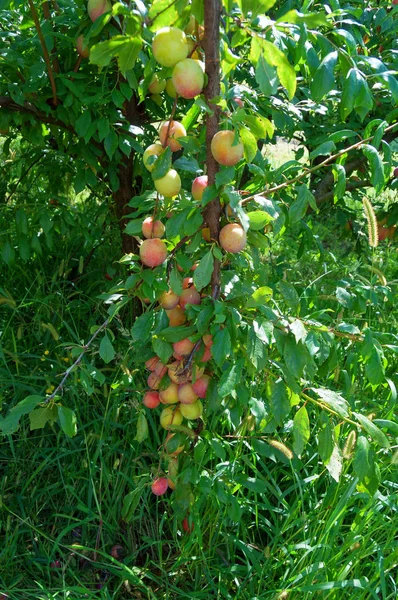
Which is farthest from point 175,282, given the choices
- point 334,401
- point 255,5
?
point 255,5

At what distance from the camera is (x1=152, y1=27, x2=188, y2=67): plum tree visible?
1.05m

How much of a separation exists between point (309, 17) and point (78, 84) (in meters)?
0.86

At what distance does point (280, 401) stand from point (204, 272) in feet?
1.03

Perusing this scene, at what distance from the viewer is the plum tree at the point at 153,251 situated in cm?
124

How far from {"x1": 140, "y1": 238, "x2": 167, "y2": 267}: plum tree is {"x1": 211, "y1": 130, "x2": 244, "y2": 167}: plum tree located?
19cm

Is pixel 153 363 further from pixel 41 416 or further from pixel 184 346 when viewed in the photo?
pixel 41 416

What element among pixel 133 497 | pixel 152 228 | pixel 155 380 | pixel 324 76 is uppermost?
pixel 324 76

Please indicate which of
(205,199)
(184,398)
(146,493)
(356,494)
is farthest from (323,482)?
(205,199)

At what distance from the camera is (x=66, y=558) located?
1.71 meters

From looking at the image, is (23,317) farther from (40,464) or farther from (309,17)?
(309,17)

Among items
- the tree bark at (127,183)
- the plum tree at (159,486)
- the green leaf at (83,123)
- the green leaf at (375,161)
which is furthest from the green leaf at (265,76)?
the tree bark at (127,183)

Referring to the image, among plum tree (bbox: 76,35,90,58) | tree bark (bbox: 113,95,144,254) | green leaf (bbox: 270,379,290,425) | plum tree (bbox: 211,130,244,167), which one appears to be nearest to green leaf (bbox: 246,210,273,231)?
plum tree (bbox: 211,130,244,167)

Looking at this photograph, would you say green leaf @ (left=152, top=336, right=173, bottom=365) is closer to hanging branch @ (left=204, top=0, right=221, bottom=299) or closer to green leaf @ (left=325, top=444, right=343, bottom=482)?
hanging branch @ (left=204, top=0, right=221, bottom=299)

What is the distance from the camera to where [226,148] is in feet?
3.70
